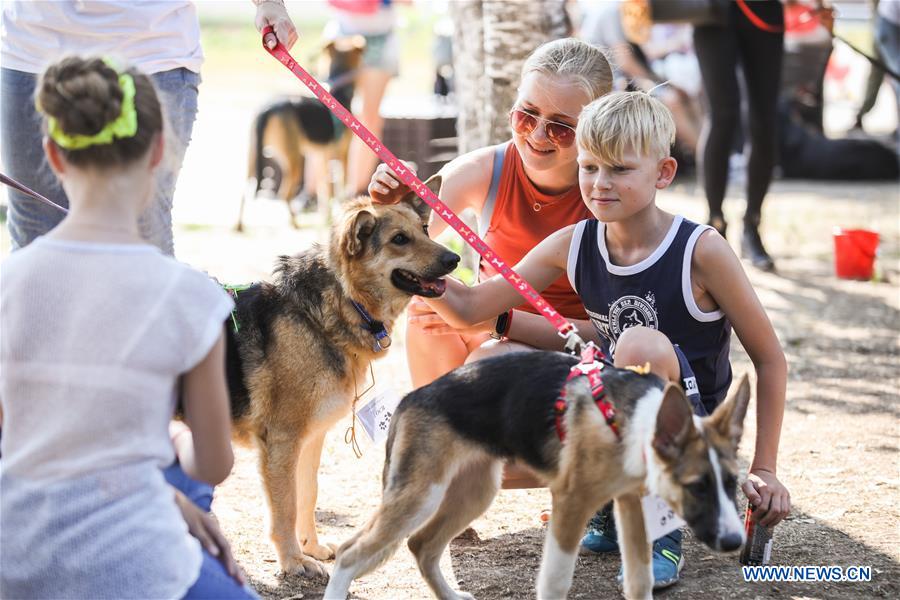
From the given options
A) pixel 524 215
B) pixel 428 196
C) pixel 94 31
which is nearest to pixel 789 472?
pixel 524 215

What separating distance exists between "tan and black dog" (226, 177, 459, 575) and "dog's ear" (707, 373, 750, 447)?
1.48 m

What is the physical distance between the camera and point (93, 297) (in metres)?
2.10

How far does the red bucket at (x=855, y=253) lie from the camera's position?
8.67 m

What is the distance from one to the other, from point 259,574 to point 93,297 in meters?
1.95

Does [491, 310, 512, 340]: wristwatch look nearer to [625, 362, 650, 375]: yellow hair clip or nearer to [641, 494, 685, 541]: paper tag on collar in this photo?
[625, 362, 650, 375]: yellow hair clip

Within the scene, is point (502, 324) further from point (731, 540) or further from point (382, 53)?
point (382, 53)

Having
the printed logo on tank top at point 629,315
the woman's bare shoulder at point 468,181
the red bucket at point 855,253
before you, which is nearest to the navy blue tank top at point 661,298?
the printed logo on tank top at point 629,315

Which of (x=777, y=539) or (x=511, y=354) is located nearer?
(x=511, y=354)

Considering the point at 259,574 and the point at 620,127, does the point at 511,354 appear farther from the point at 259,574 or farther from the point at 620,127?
the point at 259,574

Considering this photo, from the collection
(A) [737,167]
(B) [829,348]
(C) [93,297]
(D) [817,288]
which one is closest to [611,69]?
(C) [93,297]

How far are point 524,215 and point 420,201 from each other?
0.45 meters

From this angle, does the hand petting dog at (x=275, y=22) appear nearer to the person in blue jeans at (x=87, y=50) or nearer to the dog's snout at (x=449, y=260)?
the person in blue jeans at (x=87, y=50)

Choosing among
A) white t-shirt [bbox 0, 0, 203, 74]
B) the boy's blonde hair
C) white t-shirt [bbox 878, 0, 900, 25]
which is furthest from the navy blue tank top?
white t-shirt [bbox 878, 0, 900, 25]

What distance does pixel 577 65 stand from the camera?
13.0 feet
